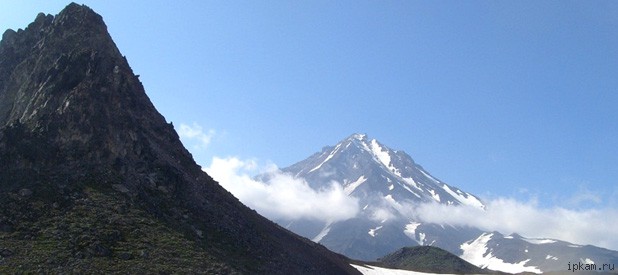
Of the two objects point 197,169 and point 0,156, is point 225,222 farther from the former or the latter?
point 0,156

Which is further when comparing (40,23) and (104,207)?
(40,23)

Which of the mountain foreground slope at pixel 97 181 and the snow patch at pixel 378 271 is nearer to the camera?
the mountain foreground slope at pixel 97 181

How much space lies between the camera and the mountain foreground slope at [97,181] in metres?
55.2

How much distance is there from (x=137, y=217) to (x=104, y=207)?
3.62m

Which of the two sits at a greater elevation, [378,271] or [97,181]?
[378,271]

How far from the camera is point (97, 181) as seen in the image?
65.0m

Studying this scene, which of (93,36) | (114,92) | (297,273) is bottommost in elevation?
(297,273)

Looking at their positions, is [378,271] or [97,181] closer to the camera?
[97,181]

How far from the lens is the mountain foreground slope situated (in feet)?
181

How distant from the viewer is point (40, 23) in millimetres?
92500

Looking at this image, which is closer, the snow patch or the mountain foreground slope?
the mountain foreground slope

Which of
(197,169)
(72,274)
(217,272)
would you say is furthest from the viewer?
(197,169)

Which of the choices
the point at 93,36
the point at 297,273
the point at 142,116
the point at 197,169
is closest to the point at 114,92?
the point at 142,116

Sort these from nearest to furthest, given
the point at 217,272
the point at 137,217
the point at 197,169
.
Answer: the point at 217,272
the point at 137,217
the point at 197,169
